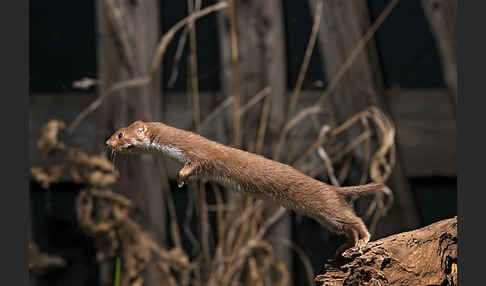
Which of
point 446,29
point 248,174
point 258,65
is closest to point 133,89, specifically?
point 258,65

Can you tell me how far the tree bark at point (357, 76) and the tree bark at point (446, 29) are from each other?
0.18 metres

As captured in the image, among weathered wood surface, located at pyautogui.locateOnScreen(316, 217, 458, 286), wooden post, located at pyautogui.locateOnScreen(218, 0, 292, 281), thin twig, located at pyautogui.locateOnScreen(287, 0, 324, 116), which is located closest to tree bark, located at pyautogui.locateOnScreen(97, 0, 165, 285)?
wooden post, located at pyautogui.locateOnScreen(218, 0, 292, 281)

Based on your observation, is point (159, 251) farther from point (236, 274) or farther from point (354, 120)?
point (354, 120)

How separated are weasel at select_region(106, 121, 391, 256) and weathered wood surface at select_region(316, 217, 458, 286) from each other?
3cm

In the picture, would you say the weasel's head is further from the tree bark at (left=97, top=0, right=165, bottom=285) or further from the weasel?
the tree bark at (left=97, top=0, right=165, bottom=285)

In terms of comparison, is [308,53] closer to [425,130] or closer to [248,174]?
[425,130]

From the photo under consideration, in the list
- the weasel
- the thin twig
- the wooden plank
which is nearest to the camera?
the weasel

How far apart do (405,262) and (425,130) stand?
82 centimetres

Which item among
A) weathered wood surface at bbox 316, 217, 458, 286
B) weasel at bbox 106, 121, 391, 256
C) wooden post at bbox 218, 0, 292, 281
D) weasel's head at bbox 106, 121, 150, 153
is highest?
wooden post at bbox 218, 0, 292, 281

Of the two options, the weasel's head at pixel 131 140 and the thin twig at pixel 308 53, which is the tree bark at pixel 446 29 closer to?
the thin twig at pixel 308 53

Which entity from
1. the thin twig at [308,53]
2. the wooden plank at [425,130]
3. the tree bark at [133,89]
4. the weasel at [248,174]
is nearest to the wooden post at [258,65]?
the thin twig at [308,53]

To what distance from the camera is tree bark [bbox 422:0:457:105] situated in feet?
4.94

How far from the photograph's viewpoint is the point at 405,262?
0.83 meters

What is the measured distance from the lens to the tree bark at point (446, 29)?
1.50 meters
